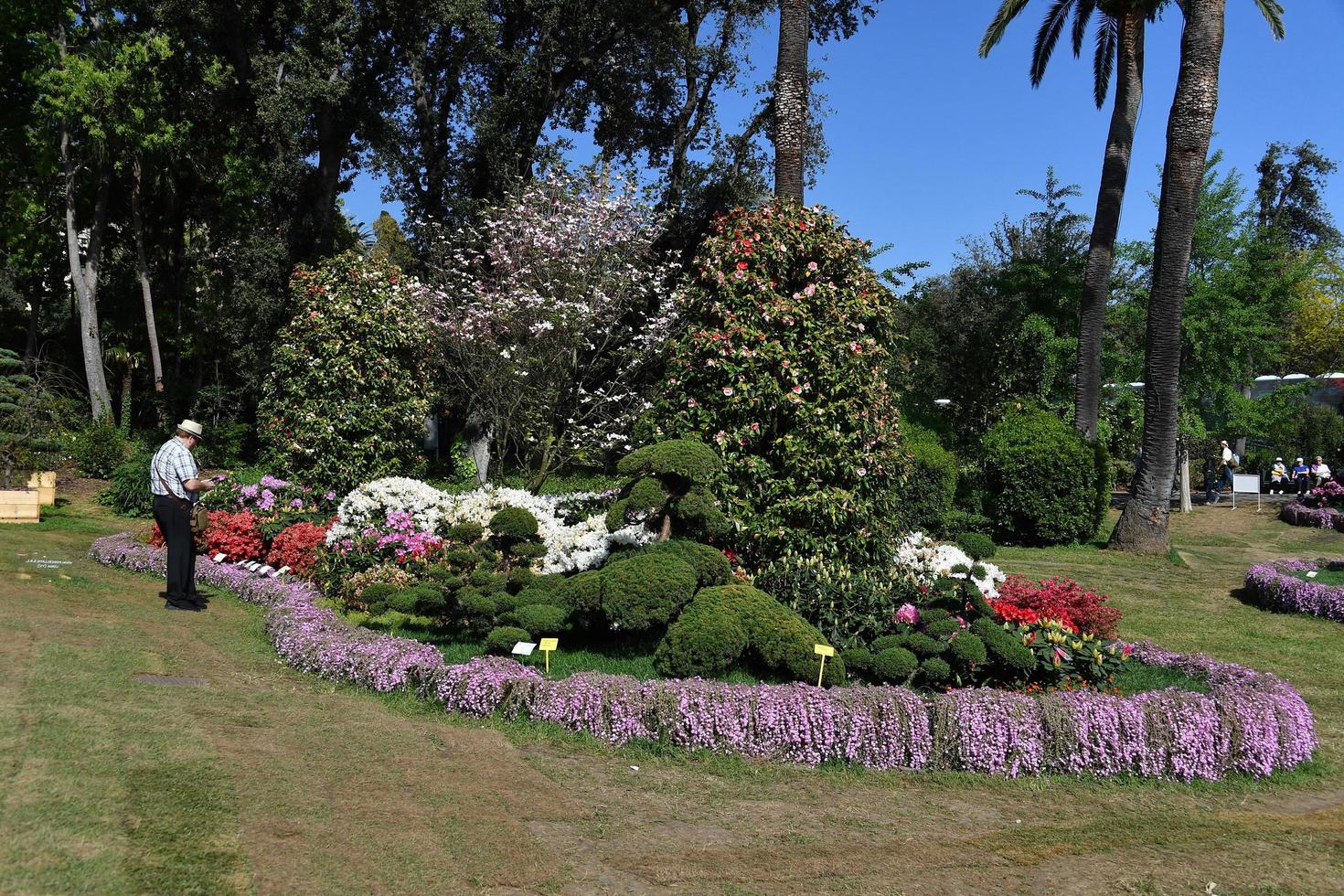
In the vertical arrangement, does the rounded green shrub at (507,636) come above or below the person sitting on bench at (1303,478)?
below

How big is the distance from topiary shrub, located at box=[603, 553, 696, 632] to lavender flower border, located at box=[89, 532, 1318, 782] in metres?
0.58

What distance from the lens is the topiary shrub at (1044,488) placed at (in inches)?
616

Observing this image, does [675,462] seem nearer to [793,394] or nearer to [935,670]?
[793,394]

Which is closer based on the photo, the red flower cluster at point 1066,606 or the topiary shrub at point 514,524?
the red flower cluster at point 1066,606

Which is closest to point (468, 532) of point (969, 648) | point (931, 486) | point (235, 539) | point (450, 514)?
point (450, 514)

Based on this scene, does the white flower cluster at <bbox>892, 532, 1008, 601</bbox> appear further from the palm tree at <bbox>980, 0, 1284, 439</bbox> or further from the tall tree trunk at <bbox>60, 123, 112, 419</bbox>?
the tall tree trunk at <bbox>60, 123, 112, 419</bbox>

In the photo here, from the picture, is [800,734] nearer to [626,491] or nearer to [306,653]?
[626,491]

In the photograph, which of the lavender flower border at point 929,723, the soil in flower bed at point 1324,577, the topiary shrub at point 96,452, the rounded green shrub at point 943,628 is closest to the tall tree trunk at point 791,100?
the rounded green shrub at point 943,628

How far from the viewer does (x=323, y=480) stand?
10953mm

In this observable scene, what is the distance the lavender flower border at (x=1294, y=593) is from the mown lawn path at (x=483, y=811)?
474cm

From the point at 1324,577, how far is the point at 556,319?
36.8ft

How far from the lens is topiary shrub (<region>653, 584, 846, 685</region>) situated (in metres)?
5.92

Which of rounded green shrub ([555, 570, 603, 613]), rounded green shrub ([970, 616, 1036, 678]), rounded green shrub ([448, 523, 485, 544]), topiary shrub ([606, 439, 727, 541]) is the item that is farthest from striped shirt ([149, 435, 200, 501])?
rounded green shrub ([970, 616, 1036, 678])

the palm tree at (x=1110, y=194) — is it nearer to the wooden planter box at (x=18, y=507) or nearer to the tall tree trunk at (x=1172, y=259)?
the tall tree trunk at (x=1172, y=259)
